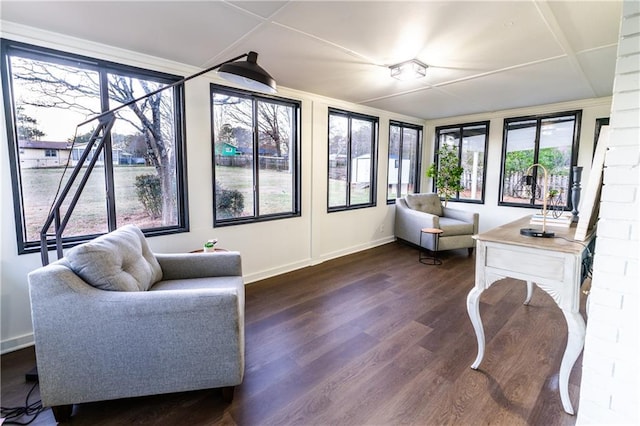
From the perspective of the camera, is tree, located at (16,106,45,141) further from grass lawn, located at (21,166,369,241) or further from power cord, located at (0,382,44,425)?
power cord, located at (0,382,44,425)

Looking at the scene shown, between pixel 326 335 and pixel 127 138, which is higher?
pixel 127 138

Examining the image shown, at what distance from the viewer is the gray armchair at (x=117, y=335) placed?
58.0 inches

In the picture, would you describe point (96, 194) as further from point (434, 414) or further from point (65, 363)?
point (434, 414)

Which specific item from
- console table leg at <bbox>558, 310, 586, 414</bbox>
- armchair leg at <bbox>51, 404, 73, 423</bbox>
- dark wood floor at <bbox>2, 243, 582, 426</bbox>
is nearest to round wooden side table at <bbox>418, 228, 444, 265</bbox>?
dark wood floor at <bbox>2, 243, 582, 426</bbox>

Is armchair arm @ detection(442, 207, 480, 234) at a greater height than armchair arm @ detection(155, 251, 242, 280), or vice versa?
armchair arm @ detection(442, 207, 480, 234)

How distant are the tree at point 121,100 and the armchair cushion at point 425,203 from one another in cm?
379

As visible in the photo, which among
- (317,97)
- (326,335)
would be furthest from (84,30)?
(326,335)

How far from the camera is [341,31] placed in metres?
2.18

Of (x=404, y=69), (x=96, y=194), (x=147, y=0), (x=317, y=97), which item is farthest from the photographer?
(x=317, y=97)

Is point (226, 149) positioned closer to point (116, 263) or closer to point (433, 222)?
point (116, 263)

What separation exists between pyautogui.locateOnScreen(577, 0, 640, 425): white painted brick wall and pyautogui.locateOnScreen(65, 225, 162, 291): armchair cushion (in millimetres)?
2339

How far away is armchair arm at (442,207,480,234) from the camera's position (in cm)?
480

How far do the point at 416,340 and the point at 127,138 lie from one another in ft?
10.0

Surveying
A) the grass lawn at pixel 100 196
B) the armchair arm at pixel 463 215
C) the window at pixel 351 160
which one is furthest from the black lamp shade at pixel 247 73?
the armchair arm at pixel 463 215
